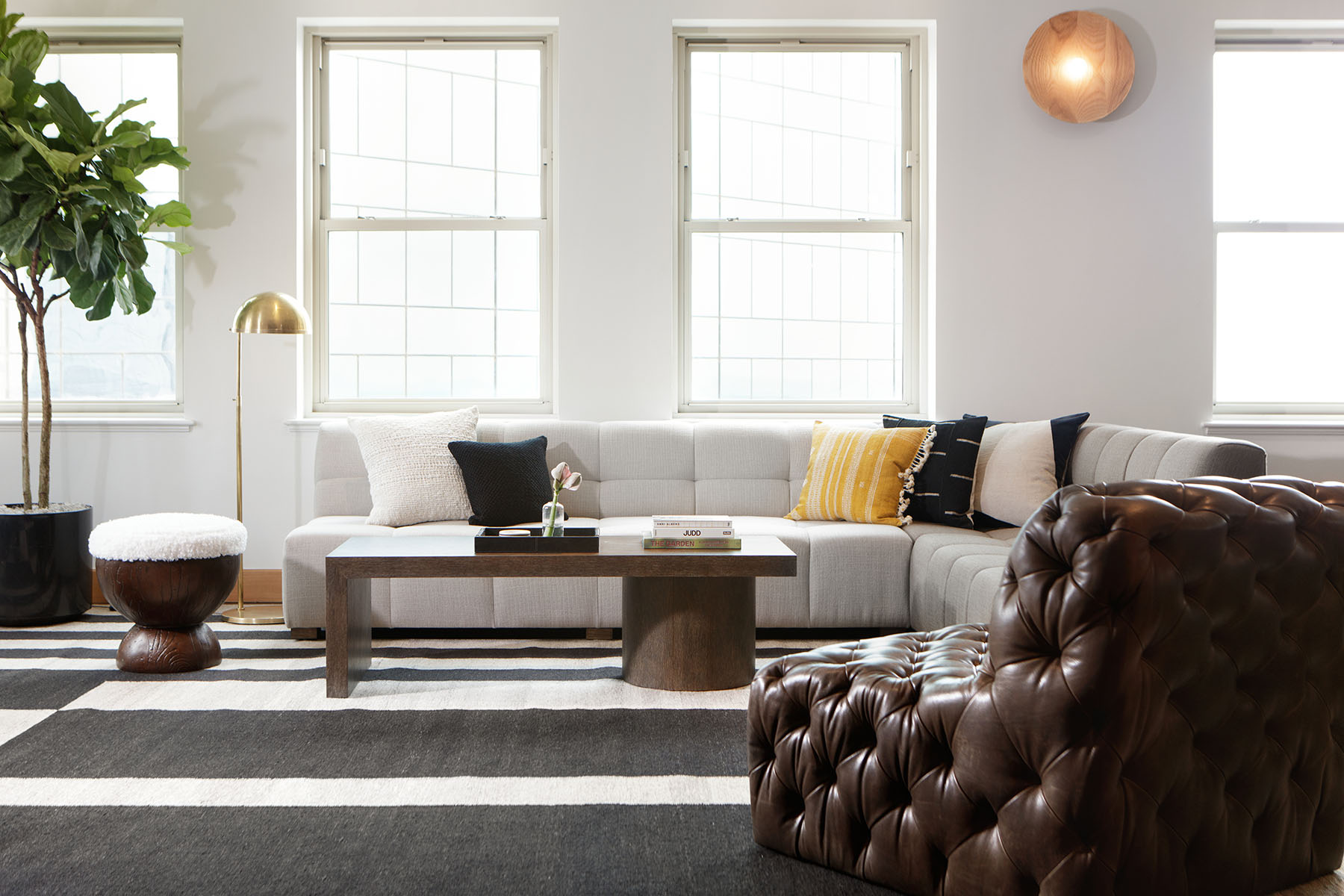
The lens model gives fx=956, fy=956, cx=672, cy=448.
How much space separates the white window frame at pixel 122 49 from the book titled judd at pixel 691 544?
2.83m

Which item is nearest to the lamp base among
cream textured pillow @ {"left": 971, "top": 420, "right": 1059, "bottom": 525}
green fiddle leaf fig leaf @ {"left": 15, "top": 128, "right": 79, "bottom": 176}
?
green fiddle leaf fig leaf @ {"left": 15, "top": 128, "right": 79, "bottom": 176}

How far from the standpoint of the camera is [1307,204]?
15.1 ft

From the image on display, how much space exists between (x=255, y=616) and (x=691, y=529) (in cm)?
214

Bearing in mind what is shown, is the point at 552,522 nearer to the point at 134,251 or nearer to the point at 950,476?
the point at 950,476

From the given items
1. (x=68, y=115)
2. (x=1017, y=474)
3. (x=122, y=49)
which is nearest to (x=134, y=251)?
(x=68, y=115)

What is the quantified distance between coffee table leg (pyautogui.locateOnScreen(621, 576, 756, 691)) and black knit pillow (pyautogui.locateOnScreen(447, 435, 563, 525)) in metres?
0.93

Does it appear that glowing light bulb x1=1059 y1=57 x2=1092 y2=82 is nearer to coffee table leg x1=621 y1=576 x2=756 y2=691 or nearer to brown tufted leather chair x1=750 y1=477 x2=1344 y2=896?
coffee table leg x1=621 y1=576 x2=756 y2=691

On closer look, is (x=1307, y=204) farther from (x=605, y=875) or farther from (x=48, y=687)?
(x=48, y=687)

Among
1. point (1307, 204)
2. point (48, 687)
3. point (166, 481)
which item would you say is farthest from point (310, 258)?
point (1307, 204)

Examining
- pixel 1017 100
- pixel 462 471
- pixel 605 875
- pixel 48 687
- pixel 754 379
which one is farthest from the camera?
pixel 754 379

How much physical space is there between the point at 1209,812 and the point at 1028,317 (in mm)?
3264

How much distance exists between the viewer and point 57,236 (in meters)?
3.65

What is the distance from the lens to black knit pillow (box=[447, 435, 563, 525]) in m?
3.67

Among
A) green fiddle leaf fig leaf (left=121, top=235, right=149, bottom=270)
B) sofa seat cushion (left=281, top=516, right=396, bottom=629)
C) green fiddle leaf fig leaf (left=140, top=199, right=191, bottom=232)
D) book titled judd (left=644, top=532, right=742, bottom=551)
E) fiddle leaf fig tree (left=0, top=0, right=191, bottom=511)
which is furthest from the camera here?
green fiddle leaf fig leaf (left=140, top=199, right=191, bottom=232)
